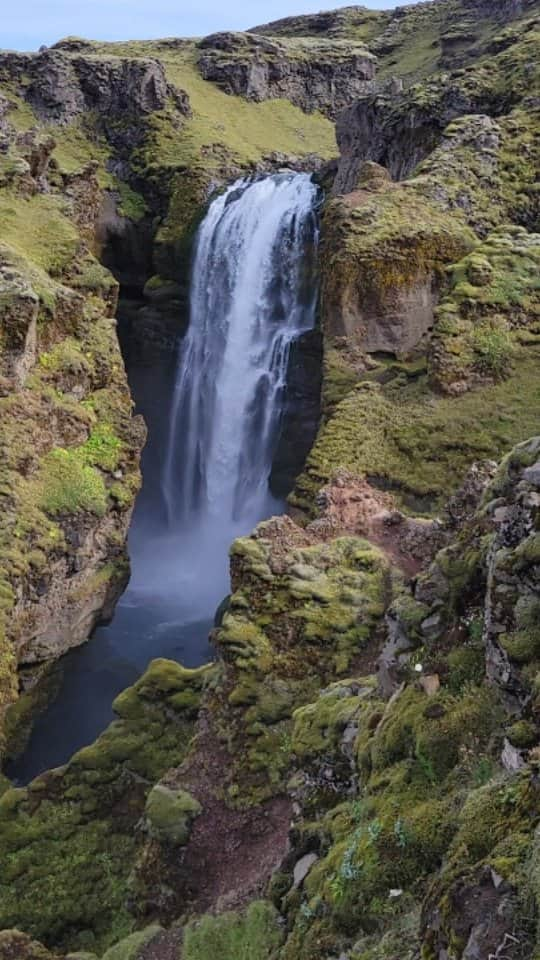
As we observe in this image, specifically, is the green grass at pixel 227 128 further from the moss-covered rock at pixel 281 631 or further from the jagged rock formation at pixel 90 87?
the moss-covered rock at pixel 281 631

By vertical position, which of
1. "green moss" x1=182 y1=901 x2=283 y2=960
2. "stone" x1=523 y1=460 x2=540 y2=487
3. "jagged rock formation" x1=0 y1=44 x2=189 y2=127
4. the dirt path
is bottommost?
the dirt path

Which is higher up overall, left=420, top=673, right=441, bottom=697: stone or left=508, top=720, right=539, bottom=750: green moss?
left=508, top=720, right=539, bottom=750: green moss

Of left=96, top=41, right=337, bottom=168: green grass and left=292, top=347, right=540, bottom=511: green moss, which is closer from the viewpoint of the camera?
left=292, top=347, right=540, bottom=511: green moss

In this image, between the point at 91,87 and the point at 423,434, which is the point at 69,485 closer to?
the point at 423,434

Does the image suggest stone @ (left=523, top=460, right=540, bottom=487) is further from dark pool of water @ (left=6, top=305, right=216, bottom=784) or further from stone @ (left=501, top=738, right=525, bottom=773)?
dark pool of water @ (left=6, top=305, right=216, bottom=784)

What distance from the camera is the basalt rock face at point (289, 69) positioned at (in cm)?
5397

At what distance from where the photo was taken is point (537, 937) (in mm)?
3256

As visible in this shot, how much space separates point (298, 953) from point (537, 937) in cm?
272

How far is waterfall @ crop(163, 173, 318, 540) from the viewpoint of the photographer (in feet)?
88.8

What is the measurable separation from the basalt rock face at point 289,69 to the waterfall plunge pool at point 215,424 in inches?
965

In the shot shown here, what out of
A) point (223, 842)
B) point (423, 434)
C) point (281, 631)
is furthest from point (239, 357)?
point (223, 842)

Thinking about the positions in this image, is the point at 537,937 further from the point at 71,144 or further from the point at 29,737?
the point at 71,144

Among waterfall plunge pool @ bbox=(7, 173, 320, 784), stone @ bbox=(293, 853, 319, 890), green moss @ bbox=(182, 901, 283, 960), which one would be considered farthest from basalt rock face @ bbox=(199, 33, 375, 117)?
stone @ bbox=(293, 853, 319, 890)

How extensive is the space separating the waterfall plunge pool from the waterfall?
0.05m
